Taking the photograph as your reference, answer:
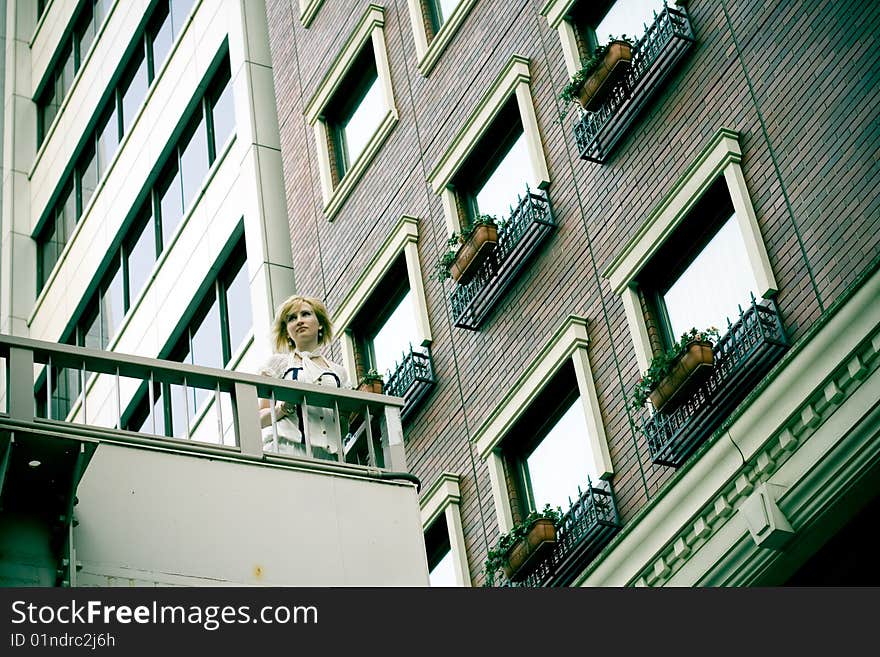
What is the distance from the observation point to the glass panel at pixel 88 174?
1478 inches

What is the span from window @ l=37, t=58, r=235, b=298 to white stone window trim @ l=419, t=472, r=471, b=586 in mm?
10737

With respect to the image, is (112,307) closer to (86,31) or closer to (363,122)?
(86,31)

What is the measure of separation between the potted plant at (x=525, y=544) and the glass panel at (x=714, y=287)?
2564 millimetres

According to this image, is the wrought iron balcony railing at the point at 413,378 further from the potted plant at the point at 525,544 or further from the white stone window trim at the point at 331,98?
the white stone window trim at the point at 331,98

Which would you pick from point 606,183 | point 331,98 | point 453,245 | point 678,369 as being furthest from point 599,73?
point 331,98

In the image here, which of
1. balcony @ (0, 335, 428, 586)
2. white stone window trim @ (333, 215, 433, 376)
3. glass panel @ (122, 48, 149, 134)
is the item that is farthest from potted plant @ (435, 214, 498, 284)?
glass panel @ (122, 48, 149, 134)

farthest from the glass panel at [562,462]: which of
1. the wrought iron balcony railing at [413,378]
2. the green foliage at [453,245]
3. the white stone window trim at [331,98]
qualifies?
the white stone window trim at [331,98]

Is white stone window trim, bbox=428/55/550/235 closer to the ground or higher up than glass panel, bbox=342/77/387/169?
closer to the ground

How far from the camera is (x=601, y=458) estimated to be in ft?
63.0

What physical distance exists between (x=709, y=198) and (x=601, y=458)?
3.13 meters

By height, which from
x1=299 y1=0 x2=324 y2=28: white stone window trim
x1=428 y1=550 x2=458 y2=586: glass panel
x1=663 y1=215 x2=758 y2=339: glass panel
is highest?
Answer: x1=299 y1=0 x2=324 y2=28: white stone window trim

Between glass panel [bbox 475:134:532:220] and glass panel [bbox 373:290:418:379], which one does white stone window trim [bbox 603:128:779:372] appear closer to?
glass panel [bbox 475:134:532:220]

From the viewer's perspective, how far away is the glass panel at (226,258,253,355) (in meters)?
28.2

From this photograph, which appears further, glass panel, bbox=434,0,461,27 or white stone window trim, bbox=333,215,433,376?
glass panel, bbox=434,0,461,27
